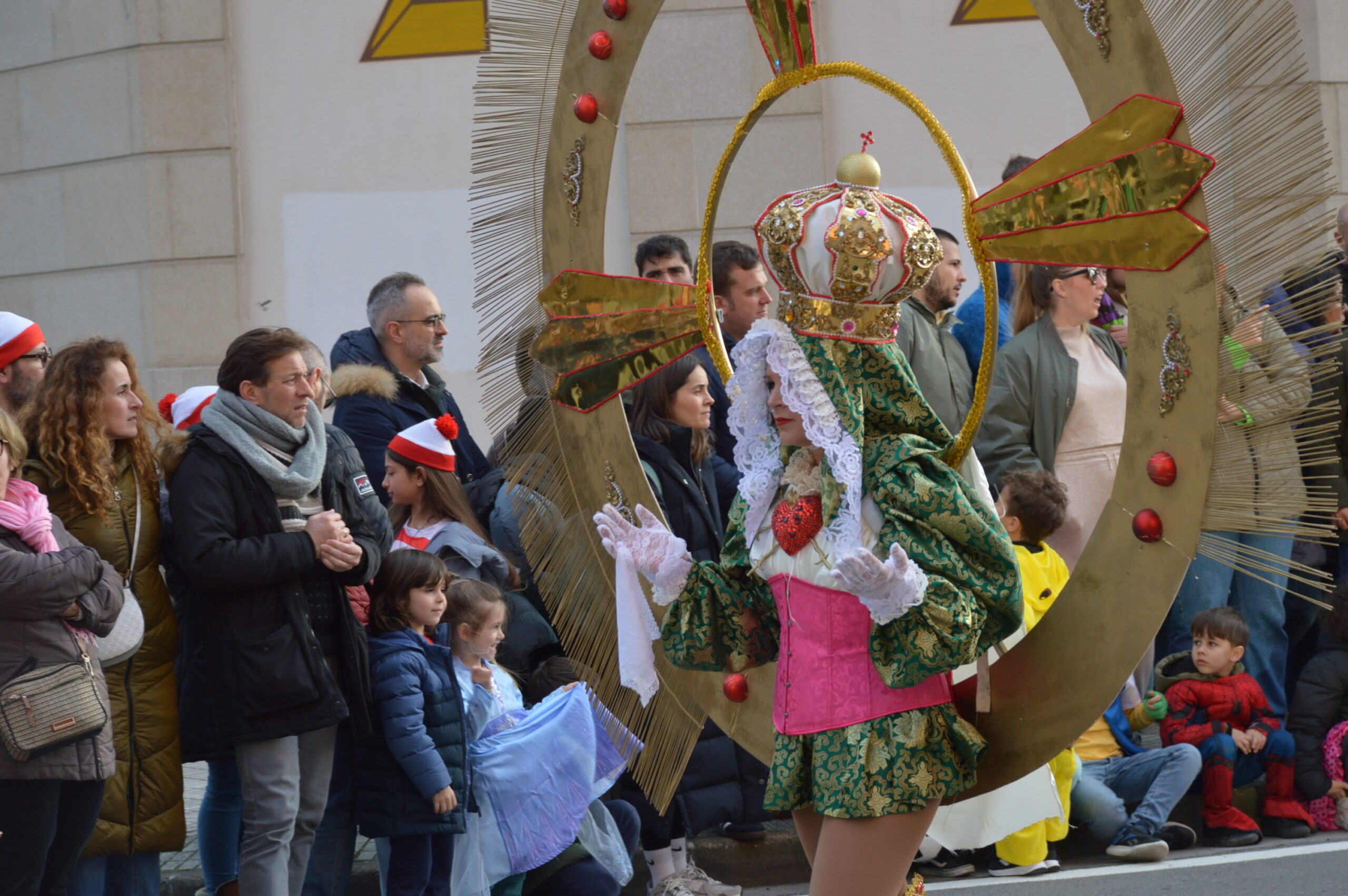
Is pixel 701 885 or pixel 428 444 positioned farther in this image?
pixel 428 444

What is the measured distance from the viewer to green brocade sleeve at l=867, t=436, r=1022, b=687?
2688mm

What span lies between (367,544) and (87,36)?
16.2 ft

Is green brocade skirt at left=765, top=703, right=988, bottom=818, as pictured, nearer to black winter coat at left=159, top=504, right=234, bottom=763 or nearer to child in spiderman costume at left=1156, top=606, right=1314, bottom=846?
black winter coat at left=159, top=504, right=234, bottom=763

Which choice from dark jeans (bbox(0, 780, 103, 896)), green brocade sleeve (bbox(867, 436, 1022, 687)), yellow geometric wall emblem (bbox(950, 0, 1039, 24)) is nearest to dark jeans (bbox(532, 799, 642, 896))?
dark jeans (bbox(0, 780, 103, 896))

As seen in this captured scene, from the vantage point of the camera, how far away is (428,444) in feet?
15.2

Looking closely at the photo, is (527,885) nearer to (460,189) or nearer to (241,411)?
(241,411)

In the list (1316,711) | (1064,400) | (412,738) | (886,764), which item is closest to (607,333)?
(886,764)

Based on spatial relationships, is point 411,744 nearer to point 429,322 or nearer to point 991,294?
point 429,322

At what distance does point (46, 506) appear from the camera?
3.62 m

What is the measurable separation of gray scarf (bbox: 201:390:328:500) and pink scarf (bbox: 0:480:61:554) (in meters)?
0.52

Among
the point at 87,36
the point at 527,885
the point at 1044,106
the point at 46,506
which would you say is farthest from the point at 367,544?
the point at 87,36

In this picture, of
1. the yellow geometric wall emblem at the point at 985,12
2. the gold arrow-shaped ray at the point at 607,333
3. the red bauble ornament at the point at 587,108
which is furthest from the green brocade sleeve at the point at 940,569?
the yellow geometric wall emblem at the point at 985,12

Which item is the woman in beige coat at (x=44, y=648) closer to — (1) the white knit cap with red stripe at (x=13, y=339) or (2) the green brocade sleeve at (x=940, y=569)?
(1) the white knit cap with red stripe at (x=13, y=339)

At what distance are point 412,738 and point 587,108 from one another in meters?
1.80
